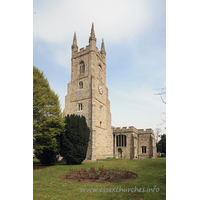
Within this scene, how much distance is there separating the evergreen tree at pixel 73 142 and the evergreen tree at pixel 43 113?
2523mm

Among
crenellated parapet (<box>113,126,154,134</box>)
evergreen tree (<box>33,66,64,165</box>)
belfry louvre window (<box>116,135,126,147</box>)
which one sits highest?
evergreen tree (<box>33,66,64,165</box>)

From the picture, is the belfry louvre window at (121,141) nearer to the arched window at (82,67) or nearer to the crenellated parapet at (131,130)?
the crenellated parapet at (131,130)

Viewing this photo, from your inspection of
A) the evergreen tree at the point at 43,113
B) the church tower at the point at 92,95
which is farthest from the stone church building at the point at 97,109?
the evergreen tree at the point at 43,113

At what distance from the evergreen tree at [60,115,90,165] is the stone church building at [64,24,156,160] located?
4.47m

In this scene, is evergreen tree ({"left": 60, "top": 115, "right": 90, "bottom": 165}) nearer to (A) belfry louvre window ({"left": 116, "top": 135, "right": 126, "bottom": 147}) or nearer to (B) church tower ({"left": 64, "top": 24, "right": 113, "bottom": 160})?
(B) church tower ({"left": 64, "top": 24, "right": 113, "bottom": 160})

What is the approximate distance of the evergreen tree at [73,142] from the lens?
1710 cm

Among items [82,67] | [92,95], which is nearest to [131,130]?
[92,95]

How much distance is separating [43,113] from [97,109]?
14363 mm

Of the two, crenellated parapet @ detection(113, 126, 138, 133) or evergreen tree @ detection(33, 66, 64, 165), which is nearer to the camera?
evergreen tree @ detection(33, 66, 64, 165)

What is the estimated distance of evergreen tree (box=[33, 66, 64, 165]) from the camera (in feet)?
38.9

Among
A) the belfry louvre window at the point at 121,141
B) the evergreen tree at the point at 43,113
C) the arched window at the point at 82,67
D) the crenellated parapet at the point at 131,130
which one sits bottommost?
the belfry louvre window at the point at 121,141

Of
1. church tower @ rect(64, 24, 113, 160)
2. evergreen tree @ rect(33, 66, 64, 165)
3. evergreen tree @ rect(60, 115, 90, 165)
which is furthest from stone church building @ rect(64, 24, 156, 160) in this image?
evergreen tree @ rect(33, 66, 64, 165)

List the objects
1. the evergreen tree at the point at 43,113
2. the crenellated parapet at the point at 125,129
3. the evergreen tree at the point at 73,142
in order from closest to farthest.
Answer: the evergreen tree at the point at 43,113 < the evergreen tree at the point at 73,142 < the crenellated parapet at the point at 125,129
